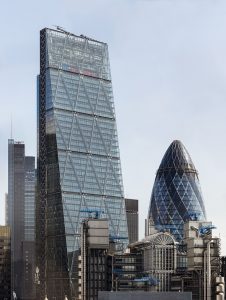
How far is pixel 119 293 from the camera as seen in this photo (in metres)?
153

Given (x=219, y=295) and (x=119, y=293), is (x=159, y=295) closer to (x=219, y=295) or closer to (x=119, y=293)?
(x=119, y=293)

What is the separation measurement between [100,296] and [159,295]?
11412 millimetres

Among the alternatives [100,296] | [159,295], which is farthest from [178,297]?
[100,296]

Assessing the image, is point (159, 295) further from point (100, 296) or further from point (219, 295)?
point (219, 295)

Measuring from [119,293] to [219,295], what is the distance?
29425 millimetres

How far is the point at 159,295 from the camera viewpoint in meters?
155

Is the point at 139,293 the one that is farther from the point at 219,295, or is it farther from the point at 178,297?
the point at 219,295

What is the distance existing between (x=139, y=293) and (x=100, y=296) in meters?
9.15

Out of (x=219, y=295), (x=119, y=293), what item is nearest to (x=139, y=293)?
(x=119, y=293)

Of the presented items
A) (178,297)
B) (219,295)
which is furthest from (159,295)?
(219,295)

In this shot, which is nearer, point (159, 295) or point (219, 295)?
point (159, 295)

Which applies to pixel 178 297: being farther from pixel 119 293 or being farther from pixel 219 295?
pixel 219 295

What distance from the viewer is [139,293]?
15362 centimetres

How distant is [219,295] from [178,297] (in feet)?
70.8
